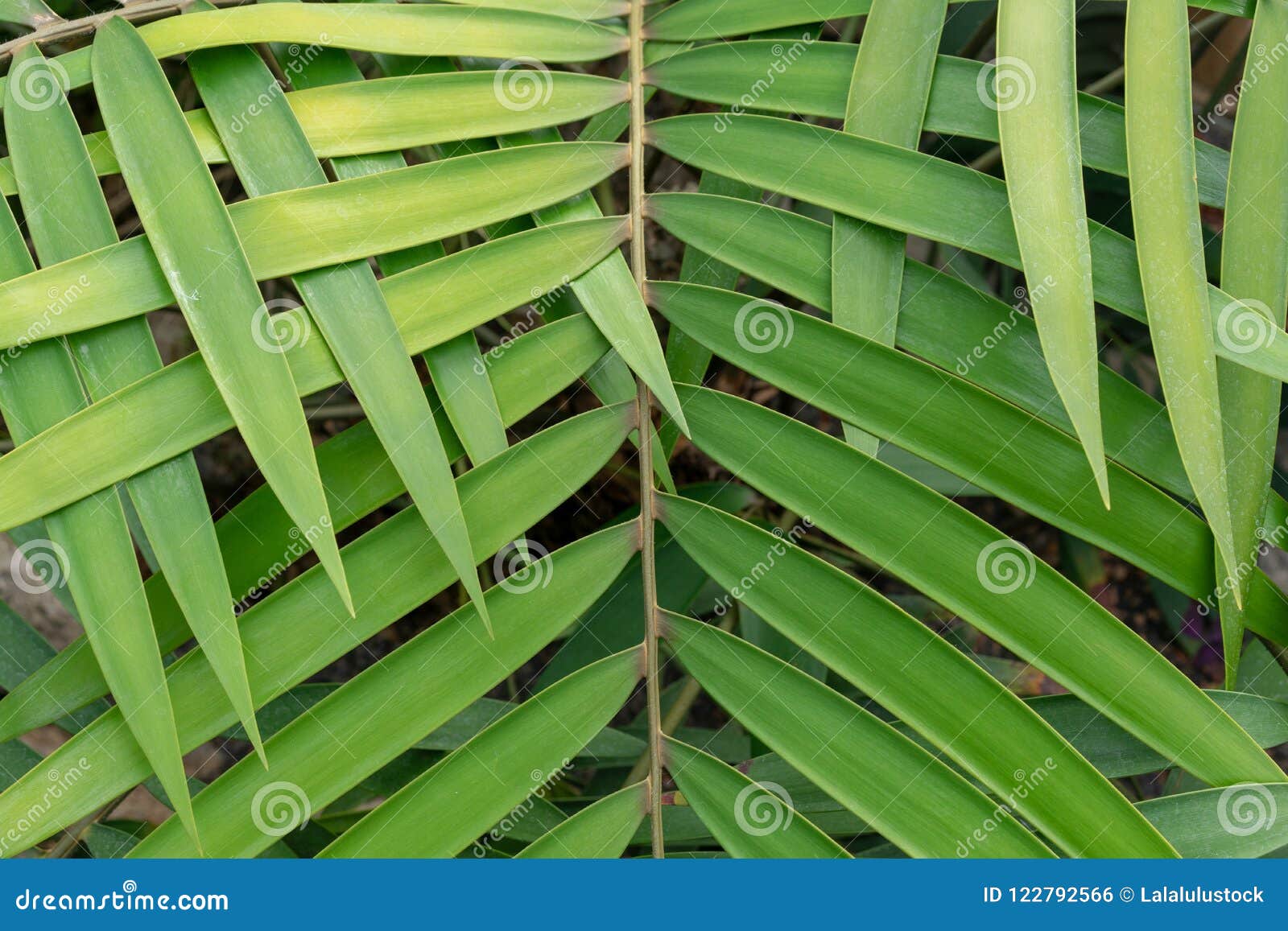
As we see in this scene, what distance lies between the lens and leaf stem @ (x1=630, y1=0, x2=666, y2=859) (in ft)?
1.42

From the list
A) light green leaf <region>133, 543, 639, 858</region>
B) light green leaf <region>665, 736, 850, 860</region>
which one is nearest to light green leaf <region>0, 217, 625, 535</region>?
light green leaf <region>133, 543, 639, 858</region>

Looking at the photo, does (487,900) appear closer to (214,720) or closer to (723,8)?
(214,720)

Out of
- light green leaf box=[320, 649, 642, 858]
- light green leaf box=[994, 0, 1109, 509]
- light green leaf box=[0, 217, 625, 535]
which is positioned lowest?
light green leaf box=[320, 649, 642, 858]

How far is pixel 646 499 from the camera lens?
0.44 m

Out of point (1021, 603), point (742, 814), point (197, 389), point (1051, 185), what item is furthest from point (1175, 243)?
point (197, 389)

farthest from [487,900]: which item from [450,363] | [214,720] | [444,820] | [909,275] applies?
[909,275]

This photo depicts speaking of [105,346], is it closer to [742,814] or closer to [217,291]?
[217,291]

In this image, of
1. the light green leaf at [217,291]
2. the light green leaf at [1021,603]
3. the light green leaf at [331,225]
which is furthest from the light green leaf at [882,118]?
the light green leaf at [217,291]

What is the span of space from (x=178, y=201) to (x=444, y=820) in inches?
11.5

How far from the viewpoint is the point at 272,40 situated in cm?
41

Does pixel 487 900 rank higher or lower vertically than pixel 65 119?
lower

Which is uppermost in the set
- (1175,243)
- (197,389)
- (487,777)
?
(1175,243)

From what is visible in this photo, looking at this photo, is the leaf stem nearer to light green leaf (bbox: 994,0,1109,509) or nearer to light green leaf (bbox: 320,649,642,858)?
light green leaf (bbox: 320,649,642,858)

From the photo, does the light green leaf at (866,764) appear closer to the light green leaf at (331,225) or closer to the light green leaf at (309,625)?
the light green leaf at (309,625)
